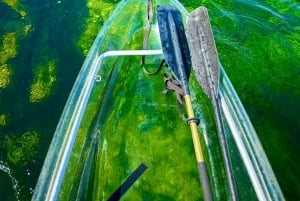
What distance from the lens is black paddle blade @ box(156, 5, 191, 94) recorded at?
3.30 m

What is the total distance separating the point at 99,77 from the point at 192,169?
51.1 inches

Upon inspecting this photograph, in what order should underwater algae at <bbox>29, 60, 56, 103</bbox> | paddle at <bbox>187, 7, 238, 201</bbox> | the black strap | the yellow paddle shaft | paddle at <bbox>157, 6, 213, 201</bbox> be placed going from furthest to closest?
1. underwater algae at <bbox>29, 60, 56, 103</bbox>
2. paddle at <bbox>157, 6, 213, 201</bbox>
3. paddle at <bbox>187, 7, 238, 201</bbox>
4. the black strap
5. the yellow paddle shaft

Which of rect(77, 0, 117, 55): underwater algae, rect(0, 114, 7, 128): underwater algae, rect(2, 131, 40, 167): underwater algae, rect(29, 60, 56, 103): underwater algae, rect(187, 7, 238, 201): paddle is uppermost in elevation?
rect(187, 7, 238, 201): paddle

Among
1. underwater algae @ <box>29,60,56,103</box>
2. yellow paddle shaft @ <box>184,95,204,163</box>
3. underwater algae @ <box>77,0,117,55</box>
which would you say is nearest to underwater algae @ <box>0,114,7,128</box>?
underwater algae @ <box>29,60,56,103</box>

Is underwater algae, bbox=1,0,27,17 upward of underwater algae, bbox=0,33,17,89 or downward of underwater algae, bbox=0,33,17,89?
upward

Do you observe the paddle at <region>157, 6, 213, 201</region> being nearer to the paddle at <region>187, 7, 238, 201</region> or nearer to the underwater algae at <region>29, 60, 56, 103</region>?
the paddle at <region>187, 7, 238, 201</region>

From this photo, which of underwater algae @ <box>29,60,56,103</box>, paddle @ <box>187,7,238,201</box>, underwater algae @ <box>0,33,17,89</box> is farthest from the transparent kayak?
underwater algae @ <box>0,33,17,89</box>

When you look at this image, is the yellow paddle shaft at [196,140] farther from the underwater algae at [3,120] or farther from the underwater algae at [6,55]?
the underwater algae at [6,55]

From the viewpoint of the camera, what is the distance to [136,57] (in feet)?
13.6

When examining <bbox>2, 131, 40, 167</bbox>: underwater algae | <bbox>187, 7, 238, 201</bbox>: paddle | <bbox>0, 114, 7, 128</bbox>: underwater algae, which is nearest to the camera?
<bbox>187, 7, 238, 201</bbox>: paddle

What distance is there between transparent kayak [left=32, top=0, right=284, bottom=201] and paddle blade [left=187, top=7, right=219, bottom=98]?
0.91ft

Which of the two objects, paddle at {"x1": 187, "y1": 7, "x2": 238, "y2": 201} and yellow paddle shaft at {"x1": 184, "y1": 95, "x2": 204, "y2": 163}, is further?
paddle at {"x1": 187, "y1": 7, "x2": 238, "y2": 201}

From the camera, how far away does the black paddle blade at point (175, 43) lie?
330 centimetres

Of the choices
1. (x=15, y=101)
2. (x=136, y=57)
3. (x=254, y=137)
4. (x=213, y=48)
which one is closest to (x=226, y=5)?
(x=136, y=57)
